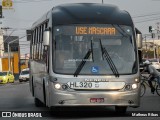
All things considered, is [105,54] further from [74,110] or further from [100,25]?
[74,110]

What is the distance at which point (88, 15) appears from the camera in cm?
1512

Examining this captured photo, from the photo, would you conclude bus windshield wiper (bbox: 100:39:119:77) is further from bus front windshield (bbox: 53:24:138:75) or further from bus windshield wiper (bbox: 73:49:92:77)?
bus windshield wiper (bbox: 73:49:92:77)

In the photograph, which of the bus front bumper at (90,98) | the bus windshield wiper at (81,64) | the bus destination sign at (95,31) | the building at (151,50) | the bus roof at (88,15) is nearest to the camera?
the bus front bumper at (90,98)

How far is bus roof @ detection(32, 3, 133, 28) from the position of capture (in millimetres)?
15009

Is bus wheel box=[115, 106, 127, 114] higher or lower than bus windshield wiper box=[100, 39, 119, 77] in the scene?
lower

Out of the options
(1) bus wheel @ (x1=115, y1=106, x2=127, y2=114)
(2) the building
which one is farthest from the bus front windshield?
(2) the building

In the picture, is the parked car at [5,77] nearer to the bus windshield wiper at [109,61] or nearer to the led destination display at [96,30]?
the led destination display at [96,30]

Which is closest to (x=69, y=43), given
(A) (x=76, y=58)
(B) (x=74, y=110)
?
(A) (x=76, y=58)

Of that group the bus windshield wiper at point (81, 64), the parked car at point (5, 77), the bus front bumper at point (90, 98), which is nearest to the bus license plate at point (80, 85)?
the bus front bumper at point (90, 98)

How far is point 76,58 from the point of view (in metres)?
14.7

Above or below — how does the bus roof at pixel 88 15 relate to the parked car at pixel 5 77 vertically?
above

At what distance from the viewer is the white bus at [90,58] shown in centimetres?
1428

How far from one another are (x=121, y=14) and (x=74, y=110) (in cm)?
387

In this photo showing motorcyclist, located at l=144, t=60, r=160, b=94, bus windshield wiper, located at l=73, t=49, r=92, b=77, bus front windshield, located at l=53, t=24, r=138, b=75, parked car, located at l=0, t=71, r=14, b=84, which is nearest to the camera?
bus windshield wiper, located at l=73, t=49, r=92, b=77
